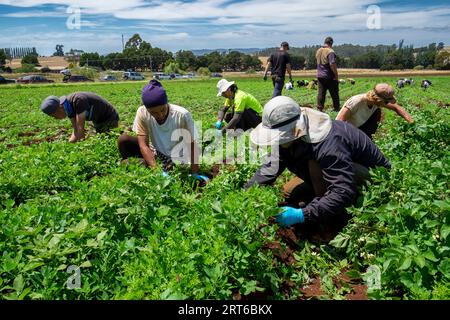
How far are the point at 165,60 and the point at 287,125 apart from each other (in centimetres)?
7597

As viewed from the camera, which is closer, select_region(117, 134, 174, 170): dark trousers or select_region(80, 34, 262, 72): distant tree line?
select_region(117, 134, 174, 170): dark trousers

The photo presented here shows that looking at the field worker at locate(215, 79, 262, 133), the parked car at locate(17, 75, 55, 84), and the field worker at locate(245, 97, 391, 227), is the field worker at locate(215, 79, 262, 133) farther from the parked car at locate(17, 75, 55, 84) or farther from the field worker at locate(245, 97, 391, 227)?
the parked car at locate(17, 75, 55, 84)

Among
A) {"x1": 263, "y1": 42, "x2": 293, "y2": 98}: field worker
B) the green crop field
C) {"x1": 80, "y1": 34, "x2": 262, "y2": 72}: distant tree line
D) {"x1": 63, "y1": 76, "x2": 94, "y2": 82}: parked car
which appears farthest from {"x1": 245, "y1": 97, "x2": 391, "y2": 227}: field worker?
{"x1": 80, "y1": 34, "x2": 262, "y2": 72}: distant tree line

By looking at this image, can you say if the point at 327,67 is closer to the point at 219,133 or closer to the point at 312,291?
the point at 219,133

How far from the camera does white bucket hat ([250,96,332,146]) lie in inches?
112

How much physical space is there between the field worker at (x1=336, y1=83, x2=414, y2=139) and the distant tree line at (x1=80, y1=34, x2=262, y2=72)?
68269 mm

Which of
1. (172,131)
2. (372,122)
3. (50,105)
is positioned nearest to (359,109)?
(372,122)

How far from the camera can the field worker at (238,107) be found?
6.25 meters

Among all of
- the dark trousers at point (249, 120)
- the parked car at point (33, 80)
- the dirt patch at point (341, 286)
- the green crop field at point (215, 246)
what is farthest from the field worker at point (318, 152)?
the parked car at point (33, 80)

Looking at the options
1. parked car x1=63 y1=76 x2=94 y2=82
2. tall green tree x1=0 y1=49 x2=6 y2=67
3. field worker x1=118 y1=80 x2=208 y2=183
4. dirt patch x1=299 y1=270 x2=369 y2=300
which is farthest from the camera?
tall green tree x1=0 y1=49 x2=6 y2=67

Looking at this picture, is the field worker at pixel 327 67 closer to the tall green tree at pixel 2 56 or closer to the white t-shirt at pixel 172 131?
the white t-shirt at pixel 172 131

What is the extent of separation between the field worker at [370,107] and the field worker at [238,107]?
1.89 metres

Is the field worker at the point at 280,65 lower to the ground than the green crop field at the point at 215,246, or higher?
higher
